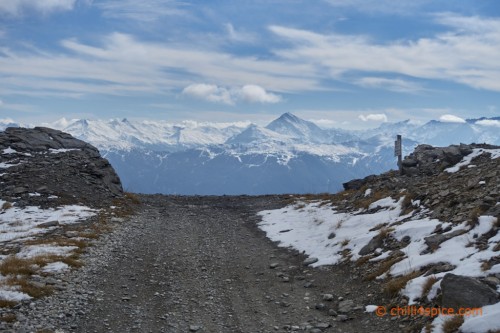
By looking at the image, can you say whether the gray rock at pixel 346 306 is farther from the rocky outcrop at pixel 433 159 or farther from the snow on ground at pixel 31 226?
the rocky outcrop at pixel 433 159

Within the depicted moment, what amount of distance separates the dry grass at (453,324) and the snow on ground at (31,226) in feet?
37.1

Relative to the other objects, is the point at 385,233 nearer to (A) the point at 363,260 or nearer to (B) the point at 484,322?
(A) the point at 363,260

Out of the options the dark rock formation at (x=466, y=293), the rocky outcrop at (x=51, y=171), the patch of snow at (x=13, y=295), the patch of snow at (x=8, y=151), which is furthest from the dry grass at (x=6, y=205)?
the dark rock formation at (x=466, y=293)

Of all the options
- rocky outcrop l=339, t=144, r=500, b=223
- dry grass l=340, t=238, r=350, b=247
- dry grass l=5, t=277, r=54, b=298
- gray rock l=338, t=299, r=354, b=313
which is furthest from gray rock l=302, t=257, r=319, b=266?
dry grass l=5, t=277, r=54, b=298

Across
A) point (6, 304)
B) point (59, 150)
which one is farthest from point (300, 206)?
point (59, 150)

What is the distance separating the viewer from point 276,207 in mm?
36938

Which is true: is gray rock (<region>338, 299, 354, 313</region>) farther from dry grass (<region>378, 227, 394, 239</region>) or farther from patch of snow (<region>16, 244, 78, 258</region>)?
patch of snow (<region>16, 244, 78, 258</region>)

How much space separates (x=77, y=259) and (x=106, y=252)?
2.03m

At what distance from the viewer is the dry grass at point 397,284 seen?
11.9 m

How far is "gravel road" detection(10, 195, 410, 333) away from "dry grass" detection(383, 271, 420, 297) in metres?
0.62

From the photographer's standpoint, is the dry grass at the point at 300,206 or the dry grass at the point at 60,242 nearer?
the dry grass at the point at 60,242

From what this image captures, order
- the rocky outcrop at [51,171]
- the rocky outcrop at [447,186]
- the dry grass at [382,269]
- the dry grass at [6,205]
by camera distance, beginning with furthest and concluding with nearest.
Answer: the rocky outcrop at [51,171]
the dry grass at [6,205]
the rocky outcrop at [447,186]
the dry grass at [382,269]

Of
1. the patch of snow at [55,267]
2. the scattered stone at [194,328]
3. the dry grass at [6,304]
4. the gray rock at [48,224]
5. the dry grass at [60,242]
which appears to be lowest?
the scattered stone at [194,328]

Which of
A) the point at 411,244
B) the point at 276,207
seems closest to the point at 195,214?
the point at 276,207
